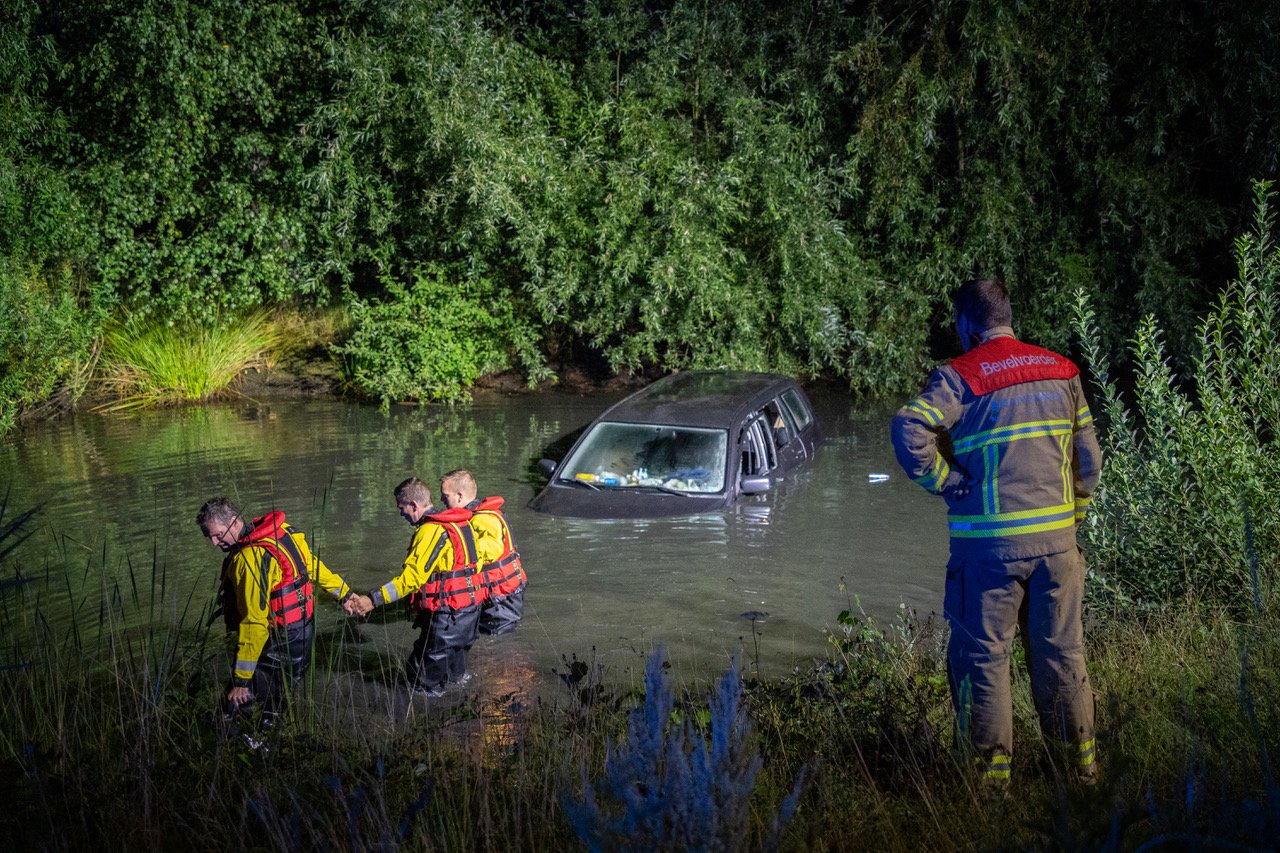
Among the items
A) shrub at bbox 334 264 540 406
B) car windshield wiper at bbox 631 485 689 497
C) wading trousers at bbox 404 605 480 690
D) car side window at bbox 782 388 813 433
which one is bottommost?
wading trousers at bbox 404 605 480 690

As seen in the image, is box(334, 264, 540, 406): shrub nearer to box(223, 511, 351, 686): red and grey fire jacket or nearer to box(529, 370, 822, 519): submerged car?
box(529, 370, 822, 519): submerged car

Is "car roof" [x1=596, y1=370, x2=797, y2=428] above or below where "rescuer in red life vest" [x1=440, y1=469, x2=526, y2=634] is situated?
above

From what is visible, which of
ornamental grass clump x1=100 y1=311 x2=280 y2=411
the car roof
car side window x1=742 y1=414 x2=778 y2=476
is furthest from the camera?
ornamental grass clump x1=100 y1=311 x2=280 y2=411

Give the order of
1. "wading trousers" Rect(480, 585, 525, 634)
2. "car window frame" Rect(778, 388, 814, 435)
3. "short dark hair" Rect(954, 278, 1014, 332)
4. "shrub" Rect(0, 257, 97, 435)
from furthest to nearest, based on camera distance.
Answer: "shrub" Rect(0, 257, 97, 435)
"car window frame" Rect(778, 388, 814, 435)
"wading trousers" Rect(480, 585, 525, 634)
"short dark hair" Rect(954, 278, 1014, 332)

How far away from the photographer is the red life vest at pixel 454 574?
261 inches

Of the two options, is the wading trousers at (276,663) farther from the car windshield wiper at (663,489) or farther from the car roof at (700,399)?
the car roof at (700,399)

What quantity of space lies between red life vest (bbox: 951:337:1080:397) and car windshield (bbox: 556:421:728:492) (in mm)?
5689

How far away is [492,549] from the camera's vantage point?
7070 millimetres

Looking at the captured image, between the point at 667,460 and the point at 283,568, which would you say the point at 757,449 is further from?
the point at 283,568

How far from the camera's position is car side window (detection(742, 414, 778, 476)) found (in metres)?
10.6

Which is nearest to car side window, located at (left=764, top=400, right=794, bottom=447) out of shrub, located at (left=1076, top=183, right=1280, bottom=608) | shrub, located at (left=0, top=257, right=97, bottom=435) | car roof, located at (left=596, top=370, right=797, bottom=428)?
car roof, located at (left=596, top=370, right=797, bottom=428)

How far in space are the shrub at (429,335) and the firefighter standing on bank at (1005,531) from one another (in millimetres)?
14421

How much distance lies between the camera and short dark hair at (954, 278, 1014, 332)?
14.9 feet

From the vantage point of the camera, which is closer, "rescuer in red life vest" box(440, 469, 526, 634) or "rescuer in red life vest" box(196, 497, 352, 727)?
"rescuer in red life vest" box(196, 497, 352, 727)
